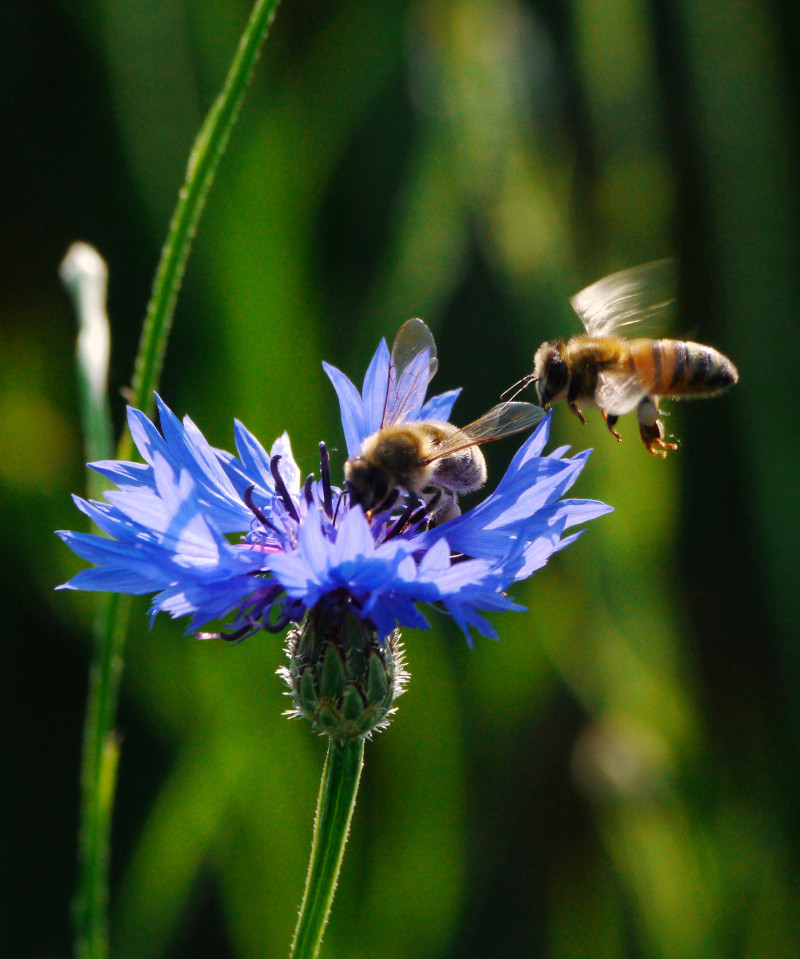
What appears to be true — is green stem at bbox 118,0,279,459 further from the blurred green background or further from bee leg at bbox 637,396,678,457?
the blurred green background

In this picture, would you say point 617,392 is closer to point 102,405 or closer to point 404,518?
point 404,518

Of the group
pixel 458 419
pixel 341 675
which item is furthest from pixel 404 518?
pixel 458 419

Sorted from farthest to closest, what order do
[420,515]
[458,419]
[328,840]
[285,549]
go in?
[458,419]
[420,515]
[285,549]
[328,840]

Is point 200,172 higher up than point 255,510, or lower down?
higher up

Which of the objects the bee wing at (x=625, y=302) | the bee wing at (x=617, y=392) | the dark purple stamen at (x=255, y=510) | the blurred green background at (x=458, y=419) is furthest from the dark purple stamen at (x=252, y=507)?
the blurred green background at (x=458, y=419)

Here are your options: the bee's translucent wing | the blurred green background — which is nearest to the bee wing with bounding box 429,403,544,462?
the bee's translucent wing

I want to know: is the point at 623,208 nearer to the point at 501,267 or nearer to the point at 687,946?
the point at 501,267
